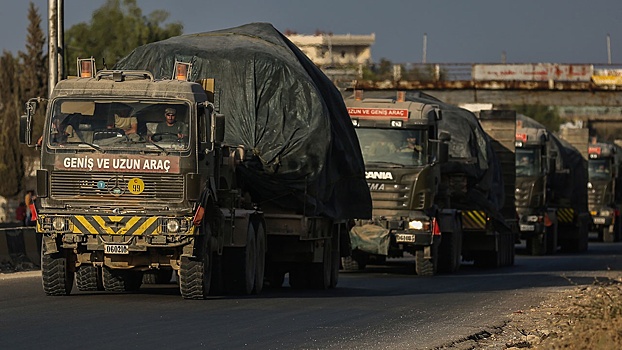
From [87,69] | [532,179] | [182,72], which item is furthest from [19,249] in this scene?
[532,179]

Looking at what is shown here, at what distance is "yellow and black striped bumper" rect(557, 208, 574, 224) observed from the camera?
4578 cm

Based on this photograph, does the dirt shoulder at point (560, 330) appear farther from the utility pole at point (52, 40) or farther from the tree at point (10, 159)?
the tree at point (10, 159)

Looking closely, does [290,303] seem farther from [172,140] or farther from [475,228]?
[475,228]

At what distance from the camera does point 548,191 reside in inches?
1681

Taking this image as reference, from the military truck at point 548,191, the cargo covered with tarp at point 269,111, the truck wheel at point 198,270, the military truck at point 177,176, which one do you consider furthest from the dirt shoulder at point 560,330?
the military truck at point 548,191

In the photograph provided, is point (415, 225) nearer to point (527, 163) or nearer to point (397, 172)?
point (397, 172)

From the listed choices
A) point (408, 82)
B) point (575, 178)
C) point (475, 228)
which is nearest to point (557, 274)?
point (475, 228)

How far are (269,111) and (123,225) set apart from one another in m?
4.45

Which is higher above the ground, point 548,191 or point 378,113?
point 378,113

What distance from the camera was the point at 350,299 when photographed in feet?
65.8

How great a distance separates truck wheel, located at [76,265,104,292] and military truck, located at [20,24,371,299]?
2 cm

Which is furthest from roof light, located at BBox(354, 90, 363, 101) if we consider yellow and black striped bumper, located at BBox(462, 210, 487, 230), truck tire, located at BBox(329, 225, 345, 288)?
truck tire, located at BBox(329, 225, 345, 288)

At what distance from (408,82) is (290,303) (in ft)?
156

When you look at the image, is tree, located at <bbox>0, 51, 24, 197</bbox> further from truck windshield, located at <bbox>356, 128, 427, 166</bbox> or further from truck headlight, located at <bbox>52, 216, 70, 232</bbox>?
truck headlight, located at <bbox>52, 216, 70, 232</bbox>
